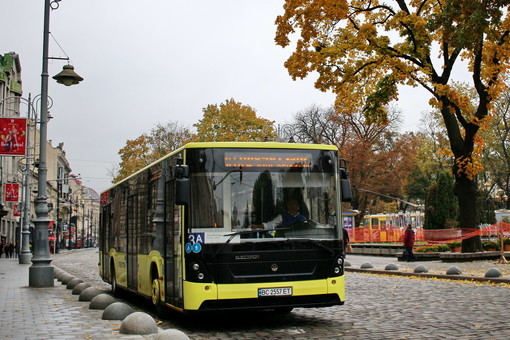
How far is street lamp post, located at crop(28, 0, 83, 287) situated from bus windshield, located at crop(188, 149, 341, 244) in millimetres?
10816

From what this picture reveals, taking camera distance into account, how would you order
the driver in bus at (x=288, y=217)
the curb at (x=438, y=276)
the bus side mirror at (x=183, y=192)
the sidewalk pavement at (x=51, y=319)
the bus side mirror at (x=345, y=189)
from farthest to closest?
the curb at (x=438, y=276)
the bus side mirror at (x=345, y=189)
the driver in bus at (x=288, y=217)
the bus side mirror at (x=183, y=192)
the sidewalk pavement at (x=51, y=319)

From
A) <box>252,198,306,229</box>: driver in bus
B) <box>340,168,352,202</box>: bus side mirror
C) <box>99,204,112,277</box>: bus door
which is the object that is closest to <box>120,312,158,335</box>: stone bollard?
<box>252,198,306,229</box>: driver in bus

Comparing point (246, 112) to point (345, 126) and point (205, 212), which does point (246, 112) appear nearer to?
point (345, 126)

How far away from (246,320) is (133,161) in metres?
59.5

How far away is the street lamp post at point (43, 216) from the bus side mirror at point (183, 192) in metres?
11.1

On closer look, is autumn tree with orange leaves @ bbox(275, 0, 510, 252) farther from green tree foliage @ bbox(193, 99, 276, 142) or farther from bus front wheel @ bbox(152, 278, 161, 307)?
green tree foliage @ bbox(193, 99, 276, 142)

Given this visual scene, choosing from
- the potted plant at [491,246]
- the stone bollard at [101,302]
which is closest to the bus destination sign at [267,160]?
the stone bollard at [101,302]

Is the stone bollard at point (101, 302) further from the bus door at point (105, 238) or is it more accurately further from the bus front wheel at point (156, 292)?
the bus door at point (105, 238)

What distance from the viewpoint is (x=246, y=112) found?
2704 inches

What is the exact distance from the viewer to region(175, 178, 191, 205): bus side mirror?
9992 millimetres

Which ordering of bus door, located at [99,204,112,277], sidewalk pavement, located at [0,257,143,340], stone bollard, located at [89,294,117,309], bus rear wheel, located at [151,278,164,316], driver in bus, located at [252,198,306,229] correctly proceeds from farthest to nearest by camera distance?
1. bus door, located at [99,204,112,277]
2. stone bollard, located at [89,294,117,309]
3. bus rear wheel, located at [151,278,164,316]
4. driver in bus, located at [252,198,306,229]
5. sidewalk pavement, located at [0,257,143,340]

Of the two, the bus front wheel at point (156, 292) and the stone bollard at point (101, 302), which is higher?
the bus front wheel at point (156, 292)

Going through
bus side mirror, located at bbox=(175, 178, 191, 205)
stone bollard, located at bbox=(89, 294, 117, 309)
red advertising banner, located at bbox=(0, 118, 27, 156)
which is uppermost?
red advertising banner, located at bbox=(0, 118, 27, 156)

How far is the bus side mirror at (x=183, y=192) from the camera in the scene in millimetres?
9992
